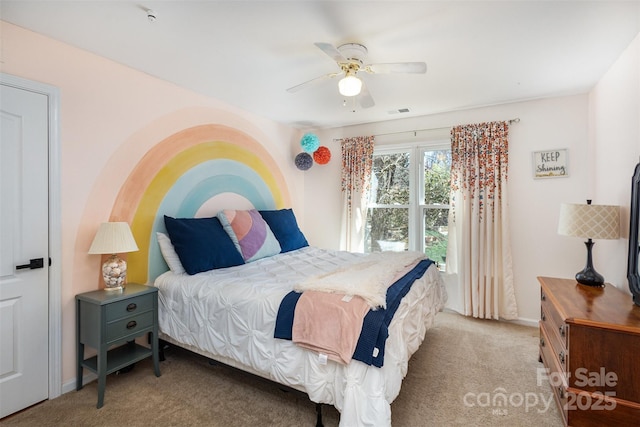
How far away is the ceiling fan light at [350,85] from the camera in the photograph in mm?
2125

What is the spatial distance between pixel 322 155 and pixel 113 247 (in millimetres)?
2803

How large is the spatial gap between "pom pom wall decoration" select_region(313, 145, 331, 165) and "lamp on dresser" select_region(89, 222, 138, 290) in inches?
104

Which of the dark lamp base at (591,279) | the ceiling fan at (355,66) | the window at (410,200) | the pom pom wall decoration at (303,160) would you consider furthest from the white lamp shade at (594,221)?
the pom pom wall decoration at (303,160)

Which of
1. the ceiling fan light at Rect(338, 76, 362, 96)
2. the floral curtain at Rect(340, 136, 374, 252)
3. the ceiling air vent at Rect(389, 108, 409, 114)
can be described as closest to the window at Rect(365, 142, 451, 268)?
the floral curtain at Rect(340, 136, 374, 252)

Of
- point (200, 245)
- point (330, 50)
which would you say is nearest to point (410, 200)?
point (330, 50)

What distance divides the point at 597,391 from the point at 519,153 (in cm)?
256

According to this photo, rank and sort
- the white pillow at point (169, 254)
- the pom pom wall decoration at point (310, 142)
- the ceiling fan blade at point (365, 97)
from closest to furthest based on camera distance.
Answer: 1. the ceiling fan blade at point (365, 97)
2. the white pillow at point (169, 254)
3. the pom pom wall decoration at point (310, 142)

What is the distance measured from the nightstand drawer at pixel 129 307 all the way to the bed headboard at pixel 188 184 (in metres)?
0.42

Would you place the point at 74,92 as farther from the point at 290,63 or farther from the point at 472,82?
the point at 472,82

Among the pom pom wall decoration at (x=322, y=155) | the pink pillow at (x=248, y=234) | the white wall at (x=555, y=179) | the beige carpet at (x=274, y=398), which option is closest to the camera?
the beige carpet at (x=274, y=398)

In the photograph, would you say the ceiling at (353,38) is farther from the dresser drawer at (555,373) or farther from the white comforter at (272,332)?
the dresser drawer at (555,373)

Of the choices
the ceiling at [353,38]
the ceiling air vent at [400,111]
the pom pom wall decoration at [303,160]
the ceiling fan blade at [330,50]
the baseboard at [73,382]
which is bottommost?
the baseboard at [73,382]

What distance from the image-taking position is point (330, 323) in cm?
167

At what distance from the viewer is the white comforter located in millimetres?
1553
